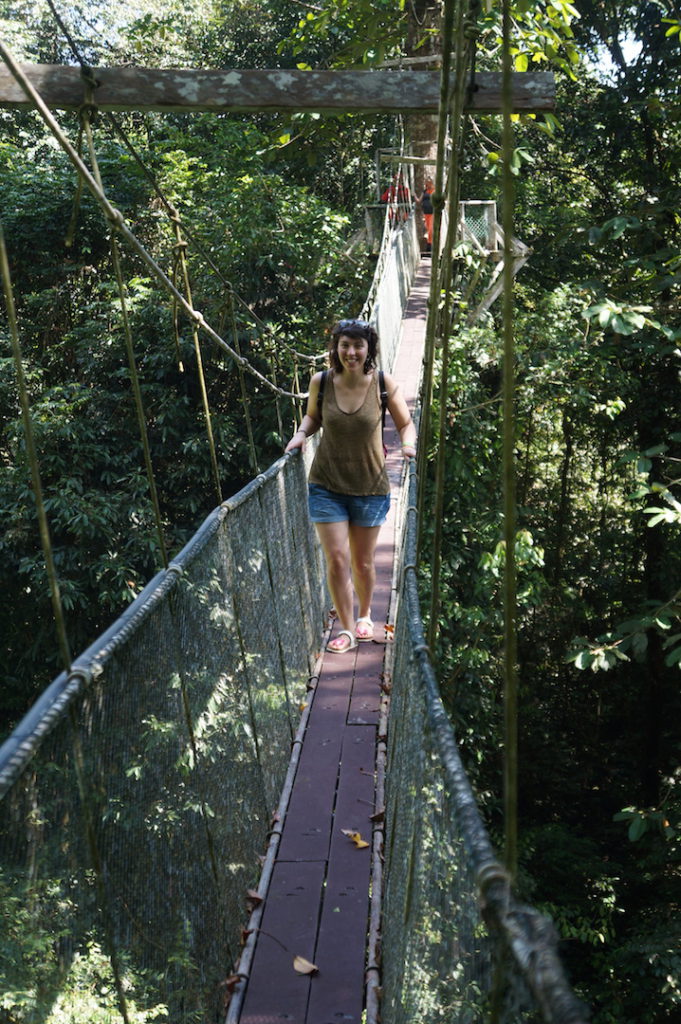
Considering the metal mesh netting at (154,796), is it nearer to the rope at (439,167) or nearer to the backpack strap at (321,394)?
the backpack strap at (321,394)

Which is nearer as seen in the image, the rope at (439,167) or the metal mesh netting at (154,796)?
the metal mesh netting at (154,796)

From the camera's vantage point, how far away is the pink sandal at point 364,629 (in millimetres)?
3336

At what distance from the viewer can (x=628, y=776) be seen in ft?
30.8

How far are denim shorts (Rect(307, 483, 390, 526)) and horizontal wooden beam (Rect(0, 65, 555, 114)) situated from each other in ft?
3.37

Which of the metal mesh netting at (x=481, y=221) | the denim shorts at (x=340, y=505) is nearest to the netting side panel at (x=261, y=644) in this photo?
the denim shorts at (x=340, y=505)

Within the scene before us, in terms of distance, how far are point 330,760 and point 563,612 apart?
25.9ft

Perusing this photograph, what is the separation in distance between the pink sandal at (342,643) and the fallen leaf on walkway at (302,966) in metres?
1.47

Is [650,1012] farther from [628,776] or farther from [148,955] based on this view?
[148,955]

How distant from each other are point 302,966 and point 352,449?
55.1 inches

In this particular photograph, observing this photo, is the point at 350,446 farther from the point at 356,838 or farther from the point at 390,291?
the point at 390,291

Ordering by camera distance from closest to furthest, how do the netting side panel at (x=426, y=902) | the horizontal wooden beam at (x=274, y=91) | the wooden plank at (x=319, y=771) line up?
the netting side panel at (x=426, y=902) < the horizontal wooden beam at (x=274, y=91) < the wooden plank at (x=319, y=771)

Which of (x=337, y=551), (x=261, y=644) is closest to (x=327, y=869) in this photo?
(x=261, y=644)

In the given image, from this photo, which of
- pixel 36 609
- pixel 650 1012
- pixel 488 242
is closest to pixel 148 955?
pixel 650 1012

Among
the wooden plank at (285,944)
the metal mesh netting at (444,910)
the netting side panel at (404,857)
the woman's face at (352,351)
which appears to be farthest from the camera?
the woman's face at (352,351)
